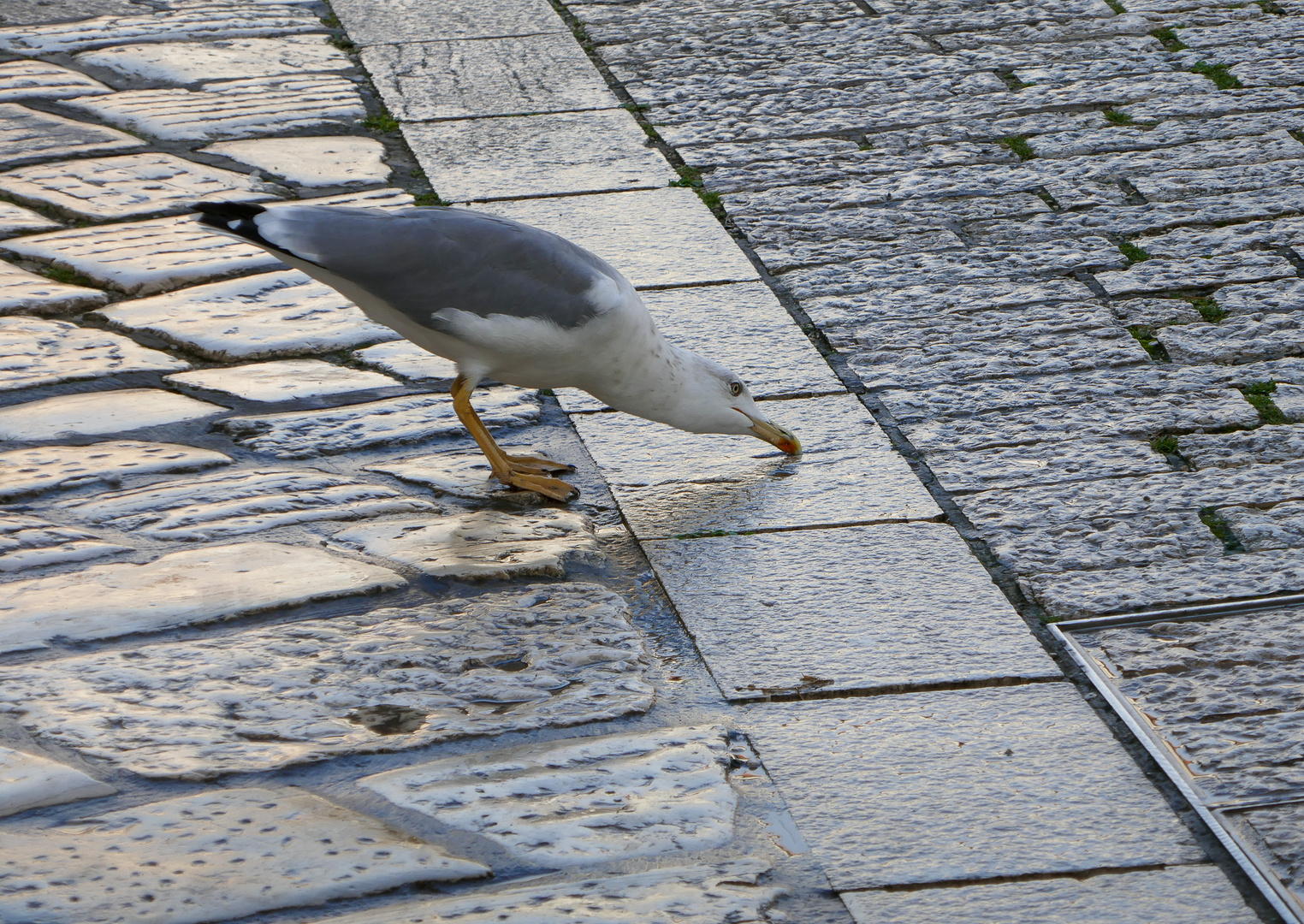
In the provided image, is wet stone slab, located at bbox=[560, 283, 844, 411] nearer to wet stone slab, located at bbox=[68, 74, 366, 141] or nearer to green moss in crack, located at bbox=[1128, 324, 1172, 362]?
green moss in crack, located at bbox=[1128, 324, 1172, 362]

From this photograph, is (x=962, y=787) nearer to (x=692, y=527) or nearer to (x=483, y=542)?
(x=692, y=527)

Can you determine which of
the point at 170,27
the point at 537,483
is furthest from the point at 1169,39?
the point at 170,27

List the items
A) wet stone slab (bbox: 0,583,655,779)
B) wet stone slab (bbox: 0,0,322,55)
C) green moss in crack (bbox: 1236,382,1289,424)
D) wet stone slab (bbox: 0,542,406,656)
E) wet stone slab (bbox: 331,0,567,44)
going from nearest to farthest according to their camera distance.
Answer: wet stone slab (bbox: 0,583,655,779), wet stone slab (bbox: 0,542,406,656), green moss in crack (bbox: 1236,382,1289,424), wet stone slab (bbox: 0,0,322,55), wet stone slab (bbox: 331,0,567,44)

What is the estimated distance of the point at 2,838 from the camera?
2352 mm

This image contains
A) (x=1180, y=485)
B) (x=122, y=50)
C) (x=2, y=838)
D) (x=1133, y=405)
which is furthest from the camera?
(x=122, y=50)

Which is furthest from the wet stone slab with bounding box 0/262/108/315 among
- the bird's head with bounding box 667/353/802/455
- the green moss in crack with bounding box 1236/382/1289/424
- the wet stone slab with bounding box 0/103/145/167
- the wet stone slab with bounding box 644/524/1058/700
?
the green moss in crack with bounding box 1236/382/1289/424

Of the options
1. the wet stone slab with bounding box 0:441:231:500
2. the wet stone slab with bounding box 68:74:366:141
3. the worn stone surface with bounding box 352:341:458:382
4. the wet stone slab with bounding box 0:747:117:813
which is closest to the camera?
the wet stone slab with bounding box 0:747:117:813

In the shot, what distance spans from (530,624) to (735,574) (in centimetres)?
47

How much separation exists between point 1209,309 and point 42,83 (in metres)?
4.74

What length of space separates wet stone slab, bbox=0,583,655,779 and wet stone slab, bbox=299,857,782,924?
43 centimetres

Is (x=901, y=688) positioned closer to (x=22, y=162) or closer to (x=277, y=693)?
(x=277, y=693)

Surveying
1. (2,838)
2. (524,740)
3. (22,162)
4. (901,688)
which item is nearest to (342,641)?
(524,740)

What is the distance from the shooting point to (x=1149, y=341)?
4070 mm

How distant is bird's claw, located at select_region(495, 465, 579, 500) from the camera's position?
11.3ft
